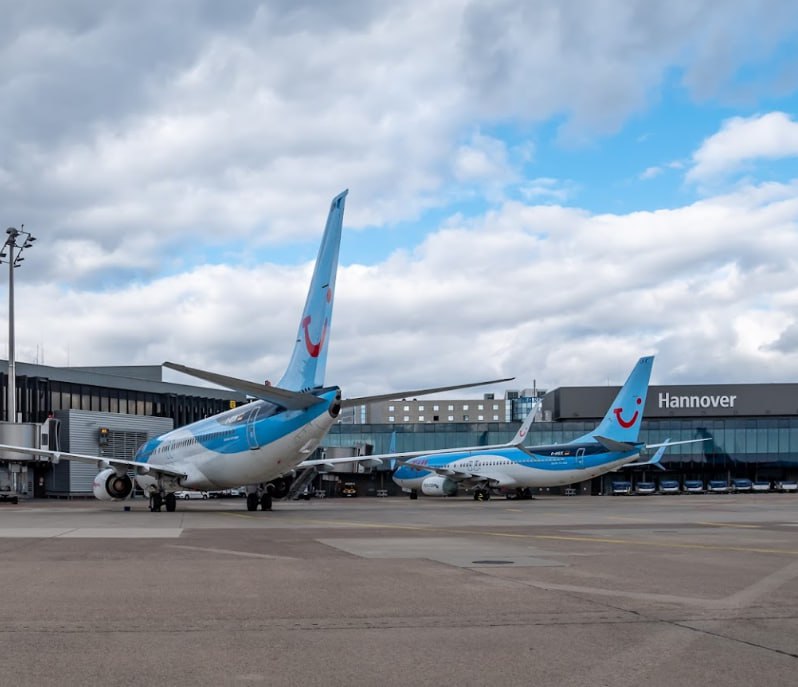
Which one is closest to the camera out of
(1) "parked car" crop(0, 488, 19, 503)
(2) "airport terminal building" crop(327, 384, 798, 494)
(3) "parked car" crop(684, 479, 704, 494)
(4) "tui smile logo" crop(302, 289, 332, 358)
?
(4) "tui smile logo" crop(302, 289, 332, 358)

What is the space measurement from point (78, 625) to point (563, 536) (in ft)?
49.5

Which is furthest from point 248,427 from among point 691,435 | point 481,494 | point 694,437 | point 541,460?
point 691,435

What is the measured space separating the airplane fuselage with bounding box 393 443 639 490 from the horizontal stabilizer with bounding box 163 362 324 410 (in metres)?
28.3

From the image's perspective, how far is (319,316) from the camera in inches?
1326

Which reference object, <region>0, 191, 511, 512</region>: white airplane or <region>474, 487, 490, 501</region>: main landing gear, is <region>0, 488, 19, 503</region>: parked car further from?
<region>474, 487, 490, 501</region>: main landing gear

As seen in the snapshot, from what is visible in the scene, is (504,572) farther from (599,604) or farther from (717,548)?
(717,548)

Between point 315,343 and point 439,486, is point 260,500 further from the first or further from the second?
point 439,486

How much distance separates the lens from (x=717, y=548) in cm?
1766

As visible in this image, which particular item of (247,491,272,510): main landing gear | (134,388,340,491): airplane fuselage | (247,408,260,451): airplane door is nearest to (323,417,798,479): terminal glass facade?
(247,491,272,510): main landing gear

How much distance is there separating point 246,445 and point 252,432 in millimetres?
736

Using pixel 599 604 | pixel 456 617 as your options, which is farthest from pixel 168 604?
pixel 599 604

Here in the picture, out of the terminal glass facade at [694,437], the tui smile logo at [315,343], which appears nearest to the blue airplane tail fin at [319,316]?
the tui smile logo at [315,343]

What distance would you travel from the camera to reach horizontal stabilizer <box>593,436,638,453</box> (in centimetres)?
5525

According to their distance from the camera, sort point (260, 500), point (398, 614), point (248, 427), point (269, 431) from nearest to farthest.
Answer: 1. point (398, 614)
2. point (269, 431)
3. point (248, 427)
4. point (260, 500)
